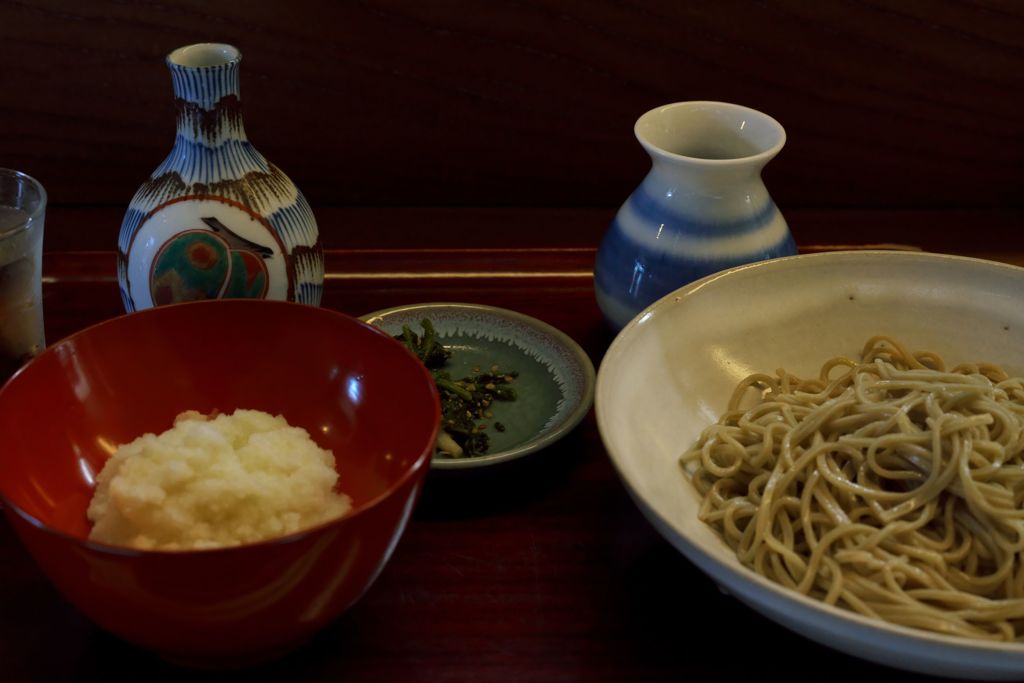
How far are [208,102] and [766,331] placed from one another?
721 mm

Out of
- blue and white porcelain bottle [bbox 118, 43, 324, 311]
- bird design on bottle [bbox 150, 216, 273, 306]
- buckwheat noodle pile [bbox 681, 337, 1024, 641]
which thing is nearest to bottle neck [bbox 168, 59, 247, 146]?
blue and white porcelain bottle [bbox 118, 43, 324, 311]

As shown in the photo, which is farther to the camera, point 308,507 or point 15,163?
point 15,163

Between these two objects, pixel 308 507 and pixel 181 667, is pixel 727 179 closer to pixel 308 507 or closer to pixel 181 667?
pixel 308 507

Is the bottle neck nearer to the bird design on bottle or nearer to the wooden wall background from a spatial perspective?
the bird design on bottle

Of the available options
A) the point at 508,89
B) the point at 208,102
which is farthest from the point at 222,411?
the point at 508,89

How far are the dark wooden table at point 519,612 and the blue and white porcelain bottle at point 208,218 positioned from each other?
33 centimetres

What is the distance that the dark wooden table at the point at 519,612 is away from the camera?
843 millimetres

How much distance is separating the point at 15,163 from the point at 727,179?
1.22m

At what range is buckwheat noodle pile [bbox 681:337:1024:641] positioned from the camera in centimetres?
90

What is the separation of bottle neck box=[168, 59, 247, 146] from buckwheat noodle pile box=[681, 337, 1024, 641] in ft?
2.14

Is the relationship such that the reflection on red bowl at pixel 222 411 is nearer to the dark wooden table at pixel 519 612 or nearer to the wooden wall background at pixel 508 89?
the dark wooden table at pixel 519 612

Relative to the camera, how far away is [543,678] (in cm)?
84

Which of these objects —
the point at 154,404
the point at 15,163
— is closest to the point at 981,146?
the point at 154,404

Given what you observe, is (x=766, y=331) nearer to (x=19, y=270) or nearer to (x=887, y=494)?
(x=887, y=494)
